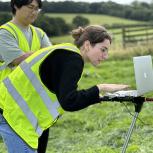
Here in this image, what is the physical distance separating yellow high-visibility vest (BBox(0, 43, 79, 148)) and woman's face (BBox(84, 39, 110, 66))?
0.66ft

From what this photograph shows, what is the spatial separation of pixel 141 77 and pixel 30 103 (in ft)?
2.55

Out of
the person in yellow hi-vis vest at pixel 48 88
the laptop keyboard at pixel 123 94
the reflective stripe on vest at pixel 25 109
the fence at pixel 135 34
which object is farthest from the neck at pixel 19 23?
the fence at pixel 135 34

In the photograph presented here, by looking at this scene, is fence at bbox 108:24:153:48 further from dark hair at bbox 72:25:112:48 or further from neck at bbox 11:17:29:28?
dark hair at bbox 72:25:112:48

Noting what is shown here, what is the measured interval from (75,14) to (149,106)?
20.8 metres

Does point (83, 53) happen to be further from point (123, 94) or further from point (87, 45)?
point (123, 94)

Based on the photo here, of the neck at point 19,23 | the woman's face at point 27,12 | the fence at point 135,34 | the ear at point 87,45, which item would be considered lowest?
the fence at point 135,34

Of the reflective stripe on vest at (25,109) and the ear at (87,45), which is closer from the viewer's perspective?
the ear at (87,45)

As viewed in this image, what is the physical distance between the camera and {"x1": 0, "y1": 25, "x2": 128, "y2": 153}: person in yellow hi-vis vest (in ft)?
11.1

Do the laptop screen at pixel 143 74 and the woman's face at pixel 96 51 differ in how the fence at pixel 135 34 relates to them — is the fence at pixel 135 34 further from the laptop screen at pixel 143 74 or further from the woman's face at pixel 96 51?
the woman's face at pixel 96 51

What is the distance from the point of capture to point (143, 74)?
144 inches

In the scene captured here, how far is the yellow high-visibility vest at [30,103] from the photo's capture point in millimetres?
3615

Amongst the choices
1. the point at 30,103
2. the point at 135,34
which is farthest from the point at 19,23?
the point at 135,34

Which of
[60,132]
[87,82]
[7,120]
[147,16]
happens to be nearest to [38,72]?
[7,120]

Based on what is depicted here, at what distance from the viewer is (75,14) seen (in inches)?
1185
